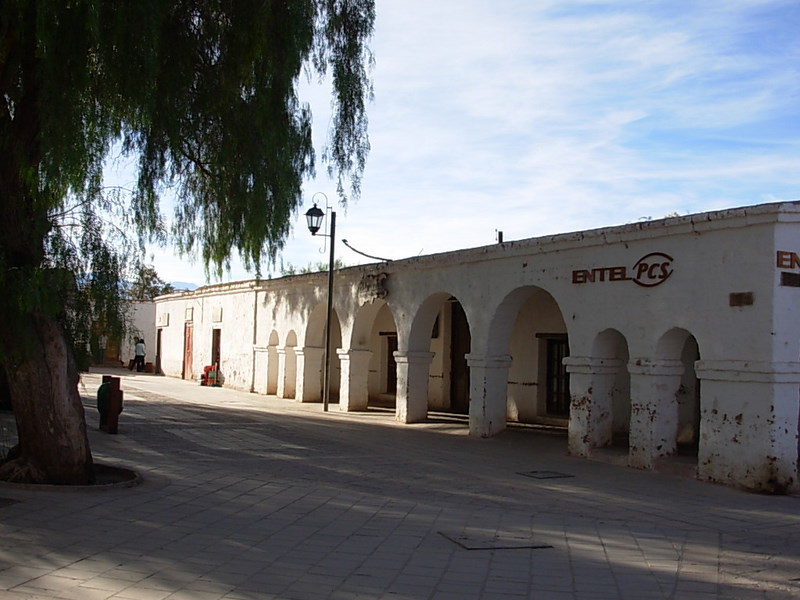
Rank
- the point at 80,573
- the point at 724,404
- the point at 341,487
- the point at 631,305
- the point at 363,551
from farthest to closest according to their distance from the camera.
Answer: the point at 631,305
the point at 724,404
the point at 341,487
the point at 363,551
the point at 80,573

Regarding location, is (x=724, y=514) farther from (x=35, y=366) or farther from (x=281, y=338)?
(x=281, y=338)

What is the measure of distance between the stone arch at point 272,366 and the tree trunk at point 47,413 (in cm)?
1575

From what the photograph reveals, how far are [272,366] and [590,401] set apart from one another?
1374 centimetres

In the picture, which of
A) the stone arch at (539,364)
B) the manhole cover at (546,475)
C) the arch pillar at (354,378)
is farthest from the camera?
the arch pillar at (354,378)

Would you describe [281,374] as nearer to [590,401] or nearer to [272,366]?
[272,366]

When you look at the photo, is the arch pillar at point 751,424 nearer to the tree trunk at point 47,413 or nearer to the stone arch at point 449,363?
the tree trunk at point 47,413

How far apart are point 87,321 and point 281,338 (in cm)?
1506

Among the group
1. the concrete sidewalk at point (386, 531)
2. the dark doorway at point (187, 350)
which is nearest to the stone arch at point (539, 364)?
the concrete sidewalk at point (386, 531)

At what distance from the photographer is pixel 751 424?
9781 millimetres

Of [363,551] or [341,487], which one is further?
[341,487]

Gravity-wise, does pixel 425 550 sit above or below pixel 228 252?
below

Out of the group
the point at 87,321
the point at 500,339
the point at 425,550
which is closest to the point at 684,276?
the point at 500,339

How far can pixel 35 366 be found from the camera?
26.1 feet

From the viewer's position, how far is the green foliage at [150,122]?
7430mm
